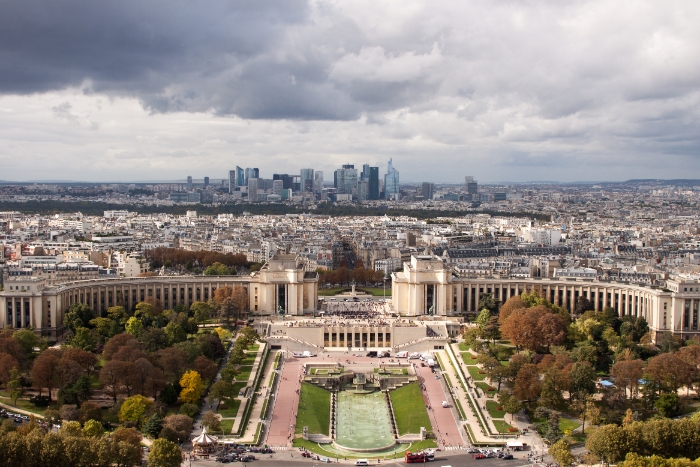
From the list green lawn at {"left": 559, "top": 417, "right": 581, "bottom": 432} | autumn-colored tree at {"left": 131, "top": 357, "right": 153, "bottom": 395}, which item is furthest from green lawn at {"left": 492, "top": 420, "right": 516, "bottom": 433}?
autumn-colored tree at {"left": 131, "top": 357, "right": 153, "bottom": 395}

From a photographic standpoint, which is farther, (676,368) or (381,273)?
(381,273)

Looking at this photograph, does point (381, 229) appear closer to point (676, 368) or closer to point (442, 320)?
point (442, 320)

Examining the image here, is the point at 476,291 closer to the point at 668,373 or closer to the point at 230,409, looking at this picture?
the point at 668,373

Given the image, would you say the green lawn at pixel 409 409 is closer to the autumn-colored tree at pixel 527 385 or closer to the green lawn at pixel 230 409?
the autumn-colored tree at pixel 527 385

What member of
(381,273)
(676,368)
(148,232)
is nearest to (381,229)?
(148,232)

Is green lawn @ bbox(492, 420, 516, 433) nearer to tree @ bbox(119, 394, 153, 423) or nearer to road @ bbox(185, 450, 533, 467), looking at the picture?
road @ bbox(185, 450, 533, 467)
